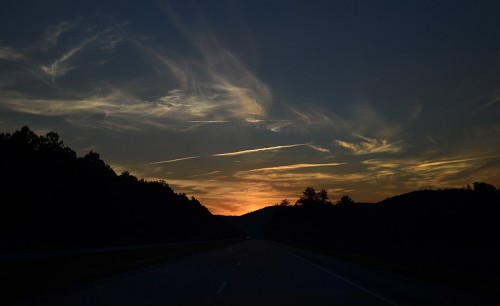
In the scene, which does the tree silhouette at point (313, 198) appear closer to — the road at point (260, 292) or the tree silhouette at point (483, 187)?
the tree silhouette at point (483, 187)

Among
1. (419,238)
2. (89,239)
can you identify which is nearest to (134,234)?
(89,239)

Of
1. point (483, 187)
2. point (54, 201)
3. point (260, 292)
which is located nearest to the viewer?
point (260, 292)

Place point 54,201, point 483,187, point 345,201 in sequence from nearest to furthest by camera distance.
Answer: point 54,201
point 483,187
point 345,201

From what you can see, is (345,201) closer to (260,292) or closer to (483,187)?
(483,187)

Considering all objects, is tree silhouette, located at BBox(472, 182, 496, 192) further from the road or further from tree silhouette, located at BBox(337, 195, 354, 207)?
the road

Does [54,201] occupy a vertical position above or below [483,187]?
below

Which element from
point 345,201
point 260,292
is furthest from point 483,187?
point 260,292

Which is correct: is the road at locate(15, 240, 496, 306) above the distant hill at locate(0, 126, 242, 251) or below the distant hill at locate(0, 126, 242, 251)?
below

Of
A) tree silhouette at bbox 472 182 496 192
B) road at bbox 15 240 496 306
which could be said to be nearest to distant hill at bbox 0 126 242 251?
road at bbox 15 240 496 306

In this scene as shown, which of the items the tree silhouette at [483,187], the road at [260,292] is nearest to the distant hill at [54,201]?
the road at [260,292]

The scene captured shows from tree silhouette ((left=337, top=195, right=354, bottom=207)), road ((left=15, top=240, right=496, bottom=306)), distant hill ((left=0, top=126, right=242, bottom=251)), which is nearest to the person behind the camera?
road ((left=15, top=240, right=496, bottom=306))

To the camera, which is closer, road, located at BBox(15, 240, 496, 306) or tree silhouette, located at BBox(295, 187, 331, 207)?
road, located at BBox(15, 240, 496, 306)

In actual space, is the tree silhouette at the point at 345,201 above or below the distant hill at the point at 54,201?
above

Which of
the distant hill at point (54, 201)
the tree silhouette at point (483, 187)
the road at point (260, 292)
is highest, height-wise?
the tree silhouette at point (483, 187)
